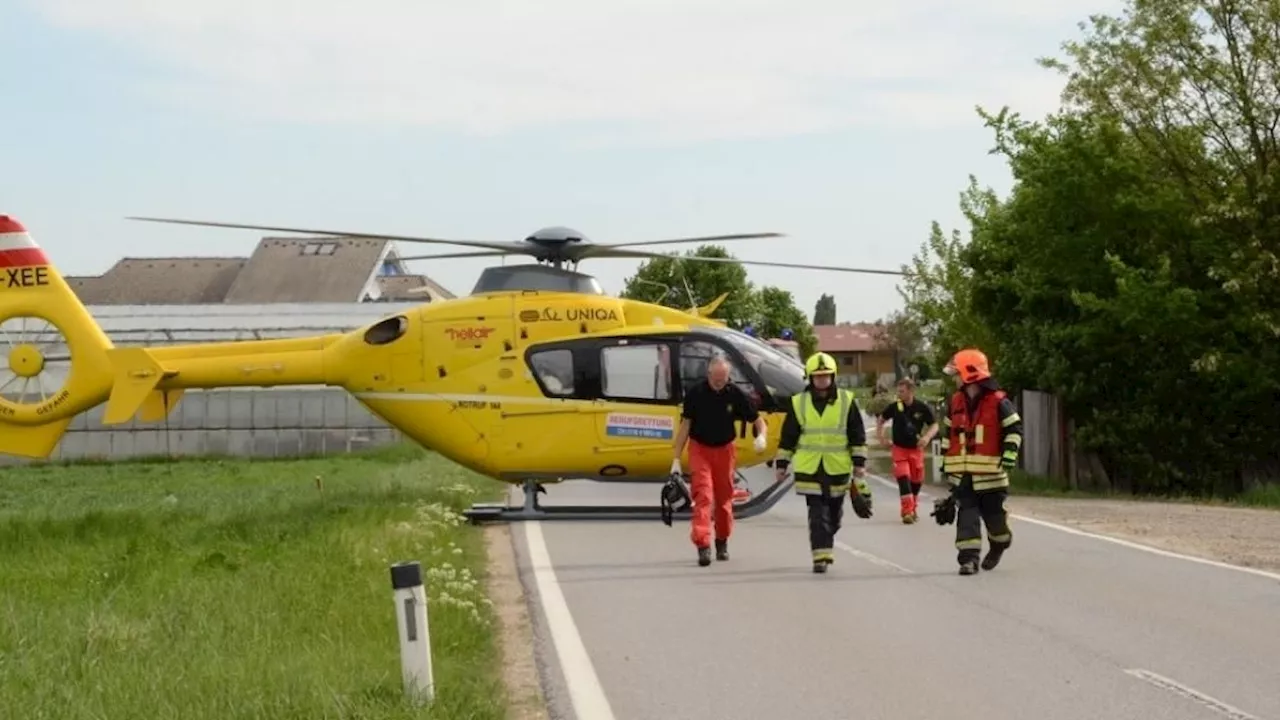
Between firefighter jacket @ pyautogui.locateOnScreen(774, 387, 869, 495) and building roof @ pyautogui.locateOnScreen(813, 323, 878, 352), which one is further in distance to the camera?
building roof @ pyautogui.locateOnScreen(813, 323, 878, 352)

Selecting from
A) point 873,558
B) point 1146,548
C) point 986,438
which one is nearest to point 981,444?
point 986,438

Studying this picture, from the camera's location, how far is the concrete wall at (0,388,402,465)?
44344mm

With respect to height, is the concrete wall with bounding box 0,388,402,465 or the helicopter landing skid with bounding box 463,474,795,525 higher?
the concrete wall with bounding box 0,388,402,465

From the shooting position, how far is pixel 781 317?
110 metres

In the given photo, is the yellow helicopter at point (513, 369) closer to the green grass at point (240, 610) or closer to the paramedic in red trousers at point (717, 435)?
the green grass at point (240, 610)

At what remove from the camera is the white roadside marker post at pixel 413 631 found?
294 inches

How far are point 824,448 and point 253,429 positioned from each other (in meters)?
33.2

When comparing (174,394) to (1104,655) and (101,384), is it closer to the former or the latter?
(101,384)

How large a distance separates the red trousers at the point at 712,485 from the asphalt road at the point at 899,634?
1.34 ft

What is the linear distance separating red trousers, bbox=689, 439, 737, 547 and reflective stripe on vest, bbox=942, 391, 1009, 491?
1.91m

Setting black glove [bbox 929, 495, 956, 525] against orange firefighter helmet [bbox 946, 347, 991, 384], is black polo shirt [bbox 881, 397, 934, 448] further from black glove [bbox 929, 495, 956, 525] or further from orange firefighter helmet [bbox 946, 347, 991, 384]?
orange firefighter helmet [bbox 946, 347, 991, 384]

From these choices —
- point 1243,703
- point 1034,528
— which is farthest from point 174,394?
point 1243,703

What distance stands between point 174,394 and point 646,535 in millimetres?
7031

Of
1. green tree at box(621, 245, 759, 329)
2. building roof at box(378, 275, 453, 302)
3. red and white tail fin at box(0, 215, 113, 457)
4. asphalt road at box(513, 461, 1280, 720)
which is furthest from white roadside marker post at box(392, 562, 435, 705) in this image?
green tree at box(621, 245, 759, 329)
